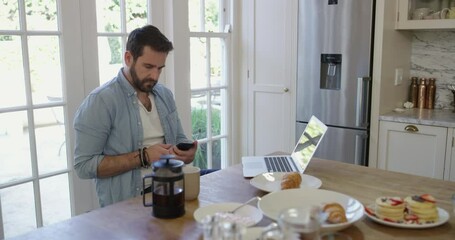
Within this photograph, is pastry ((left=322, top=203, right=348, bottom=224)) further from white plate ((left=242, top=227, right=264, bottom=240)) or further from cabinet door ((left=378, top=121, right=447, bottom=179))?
cabinet door ((left=378, top=121, right=447, bottom=179))

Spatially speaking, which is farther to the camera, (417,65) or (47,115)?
(417,65)

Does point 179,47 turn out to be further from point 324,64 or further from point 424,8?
point 424,8

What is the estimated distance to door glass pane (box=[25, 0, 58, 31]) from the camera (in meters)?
2.20

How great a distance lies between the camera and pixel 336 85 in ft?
10.3

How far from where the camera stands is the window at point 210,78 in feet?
10.5

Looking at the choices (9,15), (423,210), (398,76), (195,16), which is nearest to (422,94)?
(398,76)

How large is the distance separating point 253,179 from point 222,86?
1937 mm

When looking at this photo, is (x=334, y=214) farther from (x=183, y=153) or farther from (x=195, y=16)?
(x=195, y=16)

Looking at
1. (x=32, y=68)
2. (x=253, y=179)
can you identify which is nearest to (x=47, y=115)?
(x=32, y=68)

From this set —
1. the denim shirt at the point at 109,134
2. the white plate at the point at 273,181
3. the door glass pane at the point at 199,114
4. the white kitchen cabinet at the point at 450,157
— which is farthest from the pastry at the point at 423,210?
the door glass pane at the point at 199,114

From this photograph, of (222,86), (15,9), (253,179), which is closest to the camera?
(253,179)

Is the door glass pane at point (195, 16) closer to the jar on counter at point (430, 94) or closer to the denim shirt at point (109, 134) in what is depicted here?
the denim shirt at point (109, 134)

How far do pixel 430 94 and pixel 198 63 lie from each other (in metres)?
1.71

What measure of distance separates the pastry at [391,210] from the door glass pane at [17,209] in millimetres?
1771
